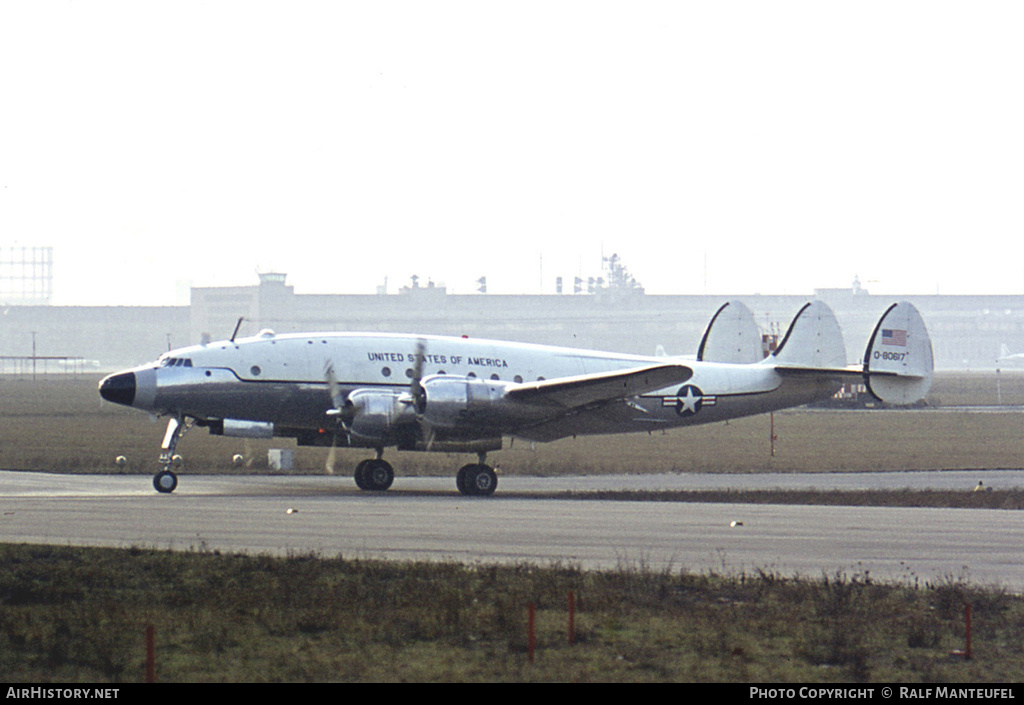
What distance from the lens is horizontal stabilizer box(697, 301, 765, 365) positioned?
38.6 m

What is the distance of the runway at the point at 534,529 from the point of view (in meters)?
19.6

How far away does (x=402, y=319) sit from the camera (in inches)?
6649

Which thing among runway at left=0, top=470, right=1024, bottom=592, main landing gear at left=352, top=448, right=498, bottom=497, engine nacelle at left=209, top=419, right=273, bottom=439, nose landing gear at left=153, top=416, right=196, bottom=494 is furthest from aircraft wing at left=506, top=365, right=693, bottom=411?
nose landing gear at left=153, top=416, right=196, bottom=494

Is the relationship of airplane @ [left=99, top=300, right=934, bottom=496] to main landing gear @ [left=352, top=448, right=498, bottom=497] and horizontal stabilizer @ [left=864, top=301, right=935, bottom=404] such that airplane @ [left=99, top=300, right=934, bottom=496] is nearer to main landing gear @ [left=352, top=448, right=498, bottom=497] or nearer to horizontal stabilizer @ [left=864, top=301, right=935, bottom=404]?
main landing gear @ [left=352, top=448, right=498, bottom=497]

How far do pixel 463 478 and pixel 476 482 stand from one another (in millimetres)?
368

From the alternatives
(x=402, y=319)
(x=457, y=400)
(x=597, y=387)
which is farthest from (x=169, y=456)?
(x=402, y=319)

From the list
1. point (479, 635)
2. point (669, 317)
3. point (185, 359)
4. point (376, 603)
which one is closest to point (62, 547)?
point (376, 603)

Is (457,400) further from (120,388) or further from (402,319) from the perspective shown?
(402,319)

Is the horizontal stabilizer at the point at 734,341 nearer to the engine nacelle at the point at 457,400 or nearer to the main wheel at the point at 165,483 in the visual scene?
the engine nacelle at the point at 457,400

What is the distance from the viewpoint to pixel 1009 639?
544 inches

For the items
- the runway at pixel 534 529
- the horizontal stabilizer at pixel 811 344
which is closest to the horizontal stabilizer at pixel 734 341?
the horizontal stabilizer at pixel 811 344

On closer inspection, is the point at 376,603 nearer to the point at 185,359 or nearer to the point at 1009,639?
the point at 1009,639
